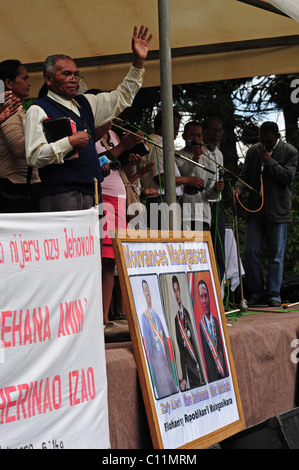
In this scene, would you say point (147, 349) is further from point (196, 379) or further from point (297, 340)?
point (297, 340)

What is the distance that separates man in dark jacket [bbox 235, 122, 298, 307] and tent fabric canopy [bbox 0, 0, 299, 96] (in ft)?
2.37

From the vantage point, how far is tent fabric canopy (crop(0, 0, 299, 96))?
610cm

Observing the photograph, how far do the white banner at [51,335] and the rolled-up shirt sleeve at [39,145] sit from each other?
1.82 feet

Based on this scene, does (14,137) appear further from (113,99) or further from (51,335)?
(51,335)

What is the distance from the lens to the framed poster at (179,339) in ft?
10.7

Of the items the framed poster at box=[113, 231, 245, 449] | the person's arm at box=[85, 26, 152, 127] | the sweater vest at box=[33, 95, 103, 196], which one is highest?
the person's arm at box=[85, 26, 152, 127]

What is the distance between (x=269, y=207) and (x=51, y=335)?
13.6ft

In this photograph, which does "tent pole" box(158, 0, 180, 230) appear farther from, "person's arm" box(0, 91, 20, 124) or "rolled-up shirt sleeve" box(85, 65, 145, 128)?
"person's arm" box(0, 91, 20, 124)

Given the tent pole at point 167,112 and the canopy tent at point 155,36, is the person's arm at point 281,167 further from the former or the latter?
the tent pole at point 167,112

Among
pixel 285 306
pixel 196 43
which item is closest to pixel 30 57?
pixel 196 43

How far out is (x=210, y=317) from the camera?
3.96 metres

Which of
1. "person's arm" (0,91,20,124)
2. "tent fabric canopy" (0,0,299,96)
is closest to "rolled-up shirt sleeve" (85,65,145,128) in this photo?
"person's arm" (0,91,20,124)

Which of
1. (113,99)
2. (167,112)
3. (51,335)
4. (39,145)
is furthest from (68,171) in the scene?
(51,335)

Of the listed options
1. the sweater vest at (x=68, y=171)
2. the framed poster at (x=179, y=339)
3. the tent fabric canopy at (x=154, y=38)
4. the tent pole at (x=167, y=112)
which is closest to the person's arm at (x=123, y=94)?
the tent pole at (x=167, y=112)
